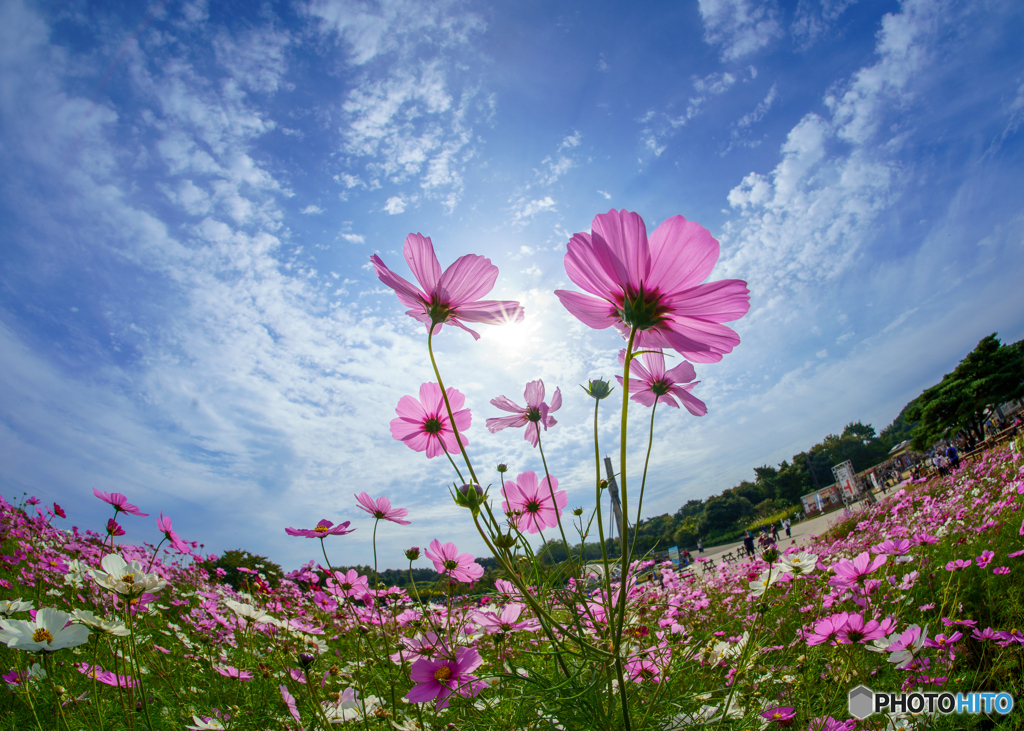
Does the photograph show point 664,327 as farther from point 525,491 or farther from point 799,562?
point 799,562

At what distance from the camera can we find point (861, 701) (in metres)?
1.21

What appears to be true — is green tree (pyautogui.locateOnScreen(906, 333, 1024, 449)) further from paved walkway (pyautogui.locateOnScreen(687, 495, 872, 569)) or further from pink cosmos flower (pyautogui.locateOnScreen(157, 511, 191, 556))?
pink cosmos flower (pyautogui.locateOnScreen(157, 511, 191, 556))

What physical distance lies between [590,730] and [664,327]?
720mm

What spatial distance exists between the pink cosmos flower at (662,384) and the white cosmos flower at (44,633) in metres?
1.33

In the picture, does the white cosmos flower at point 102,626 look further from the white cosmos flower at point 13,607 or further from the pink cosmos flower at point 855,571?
the pink cosmos flower at point 855,571

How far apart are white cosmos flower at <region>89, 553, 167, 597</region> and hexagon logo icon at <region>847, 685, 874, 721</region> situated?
1.81 metres

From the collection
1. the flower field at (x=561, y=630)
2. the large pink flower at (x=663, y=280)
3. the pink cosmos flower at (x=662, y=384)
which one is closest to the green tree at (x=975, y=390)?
the flower field at (x=561, y=630)

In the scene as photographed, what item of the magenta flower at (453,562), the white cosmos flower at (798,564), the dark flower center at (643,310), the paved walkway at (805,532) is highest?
the dark flower center at (643,310)

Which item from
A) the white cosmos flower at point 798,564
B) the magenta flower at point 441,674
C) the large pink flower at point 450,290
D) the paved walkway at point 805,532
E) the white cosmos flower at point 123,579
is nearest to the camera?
the large pink flower at point 450,290

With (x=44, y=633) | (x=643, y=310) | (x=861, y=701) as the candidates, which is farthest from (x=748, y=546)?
(x=44, y=633)

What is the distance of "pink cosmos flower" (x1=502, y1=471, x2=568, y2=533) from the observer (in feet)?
3.61

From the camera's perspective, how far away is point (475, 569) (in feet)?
4.42

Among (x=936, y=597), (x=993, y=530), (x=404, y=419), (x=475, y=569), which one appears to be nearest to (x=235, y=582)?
(x=475, y=569)

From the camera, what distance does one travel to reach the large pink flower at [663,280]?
577 mm
